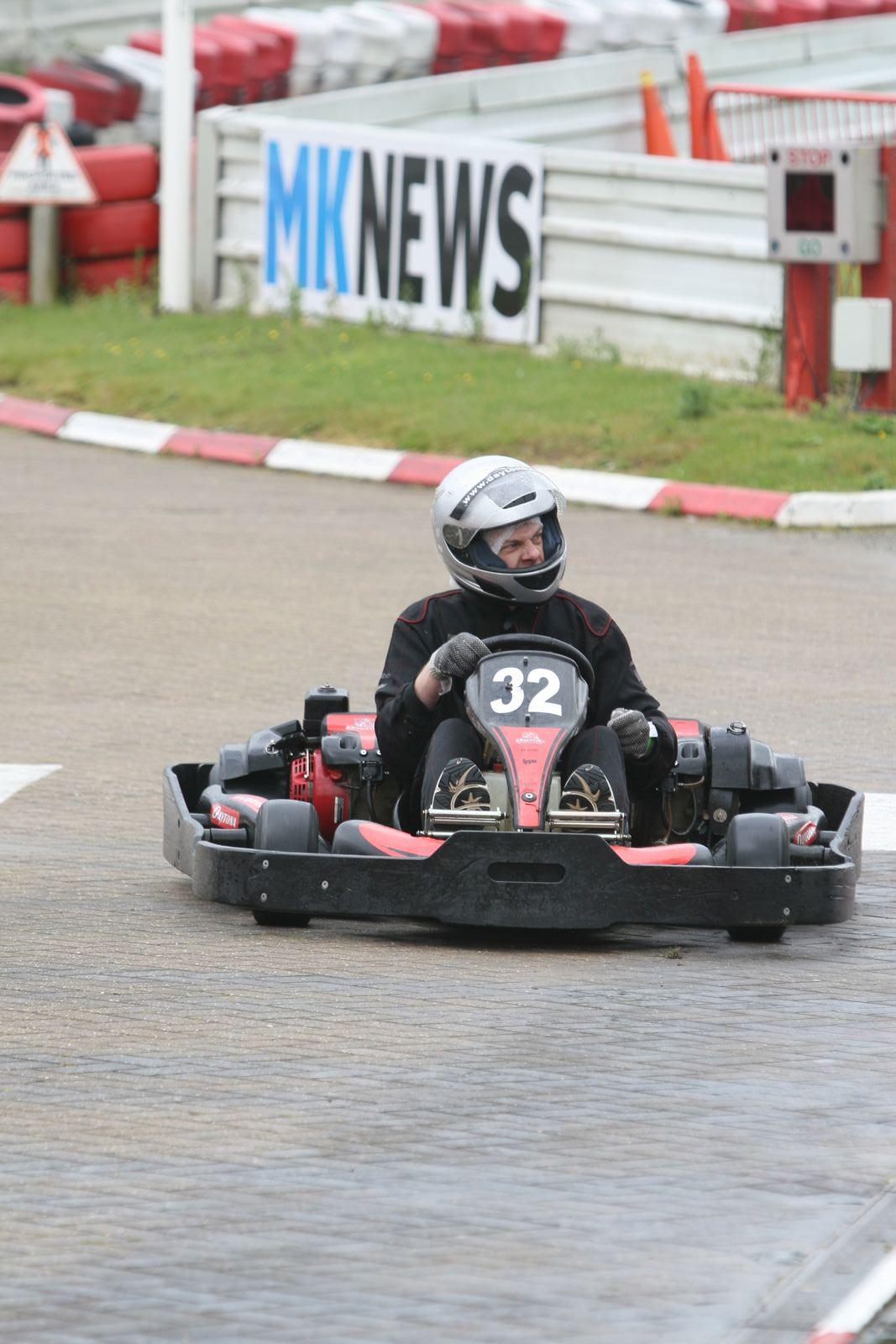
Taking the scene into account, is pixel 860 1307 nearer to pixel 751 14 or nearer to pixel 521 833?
pixel 521 833

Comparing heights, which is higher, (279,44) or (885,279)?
(279,44)

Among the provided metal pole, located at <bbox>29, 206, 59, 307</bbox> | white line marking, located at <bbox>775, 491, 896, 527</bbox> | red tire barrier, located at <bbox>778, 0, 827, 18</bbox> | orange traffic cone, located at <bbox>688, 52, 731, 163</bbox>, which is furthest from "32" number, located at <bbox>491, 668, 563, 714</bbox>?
red tire barrier, located at <bbox>778, 0, 827, 18</bbox>

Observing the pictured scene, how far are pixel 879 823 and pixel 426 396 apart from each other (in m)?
8.34

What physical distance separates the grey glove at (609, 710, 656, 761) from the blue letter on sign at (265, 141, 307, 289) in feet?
39.2

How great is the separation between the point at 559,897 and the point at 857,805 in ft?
3.24

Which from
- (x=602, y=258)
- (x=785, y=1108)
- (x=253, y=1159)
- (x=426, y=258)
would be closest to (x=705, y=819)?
(x=785, y=1108)

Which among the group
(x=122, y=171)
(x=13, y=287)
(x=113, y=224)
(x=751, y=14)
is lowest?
(x=13, y=287)

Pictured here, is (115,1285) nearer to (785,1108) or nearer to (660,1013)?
(785,1108)

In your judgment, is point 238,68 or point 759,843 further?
point 238,68

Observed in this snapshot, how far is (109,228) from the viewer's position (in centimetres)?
1948

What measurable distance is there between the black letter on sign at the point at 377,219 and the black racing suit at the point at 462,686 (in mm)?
10829

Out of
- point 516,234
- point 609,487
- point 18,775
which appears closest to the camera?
point 18,775

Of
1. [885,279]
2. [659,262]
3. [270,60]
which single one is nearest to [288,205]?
[659,262]

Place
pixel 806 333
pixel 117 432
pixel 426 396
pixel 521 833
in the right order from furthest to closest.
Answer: pixel 117 432, pixel 426 396, pixel 806 333, pixel 521 833
